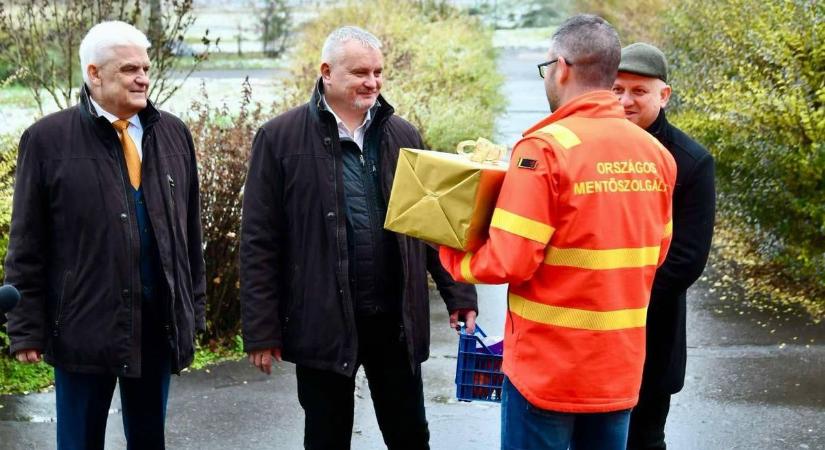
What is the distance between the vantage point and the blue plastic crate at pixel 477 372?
12.1 feet

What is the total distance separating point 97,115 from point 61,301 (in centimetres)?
68

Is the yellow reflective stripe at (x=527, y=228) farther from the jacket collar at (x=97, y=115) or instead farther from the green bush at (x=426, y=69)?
the green bush at (x=426, y=69)

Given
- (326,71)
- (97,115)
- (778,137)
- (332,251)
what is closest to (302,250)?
(332,251)

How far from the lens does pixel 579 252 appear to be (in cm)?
298

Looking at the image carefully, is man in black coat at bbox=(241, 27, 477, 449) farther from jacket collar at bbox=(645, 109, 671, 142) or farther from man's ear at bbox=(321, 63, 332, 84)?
jacket collar at bbox=(645, 109, 671, 142)

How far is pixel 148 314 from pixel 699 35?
27.8ft

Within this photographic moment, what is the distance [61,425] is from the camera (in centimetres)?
383

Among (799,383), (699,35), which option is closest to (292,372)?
(799,383)

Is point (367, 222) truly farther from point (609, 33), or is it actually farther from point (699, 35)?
point (699, 35)

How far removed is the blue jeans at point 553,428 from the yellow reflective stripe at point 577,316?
263 millimetres

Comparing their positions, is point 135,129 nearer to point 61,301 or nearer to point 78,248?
point 78,248

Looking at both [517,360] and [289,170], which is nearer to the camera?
[517,360]

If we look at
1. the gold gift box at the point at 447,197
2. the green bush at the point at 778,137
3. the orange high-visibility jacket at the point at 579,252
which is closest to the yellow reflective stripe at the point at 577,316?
the orange high-visibility jacket at the point at 579,252

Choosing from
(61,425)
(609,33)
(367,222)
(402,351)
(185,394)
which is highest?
(609,33)
